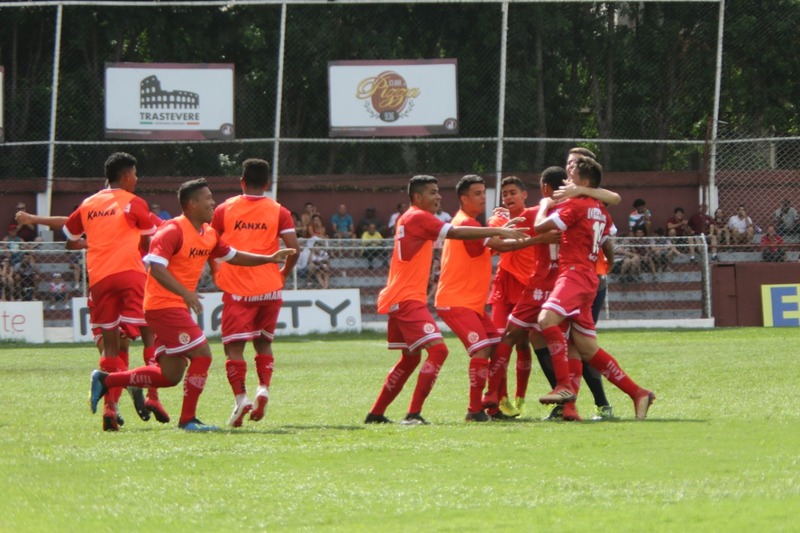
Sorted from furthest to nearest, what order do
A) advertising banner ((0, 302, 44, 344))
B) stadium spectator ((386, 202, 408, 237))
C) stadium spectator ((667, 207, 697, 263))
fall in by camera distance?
stadium spectator ((386, 202, 408, 237)), stadium spectator ((667, 207, 697, 263)), advertising banner ((0, 302, 44, 344))

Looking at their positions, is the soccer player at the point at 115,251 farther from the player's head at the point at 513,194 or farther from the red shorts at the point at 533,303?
the red shorts at the point at 533,303

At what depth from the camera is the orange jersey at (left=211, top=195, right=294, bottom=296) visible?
10375mm

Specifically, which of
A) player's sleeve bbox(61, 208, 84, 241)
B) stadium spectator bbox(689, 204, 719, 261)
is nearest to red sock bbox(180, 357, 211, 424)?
player's sleeve bbox(61, 208, 84, 241)

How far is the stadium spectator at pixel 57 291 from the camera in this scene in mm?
23828

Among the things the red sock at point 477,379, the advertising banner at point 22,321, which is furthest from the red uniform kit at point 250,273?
the advertising banner at point 22,321

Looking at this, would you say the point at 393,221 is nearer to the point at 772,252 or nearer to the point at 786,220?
the point at 772,252

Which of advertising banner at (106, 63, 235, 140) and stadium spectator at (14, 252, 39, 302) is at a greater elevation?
advertising banner at (106, 63, 235, 140)

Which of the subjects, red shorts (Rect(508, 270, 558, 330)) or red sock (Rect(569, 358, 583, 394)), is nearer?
red sock (Rect(569, 358, 583, 394))

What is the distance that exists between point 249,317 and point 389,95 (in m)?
17.2

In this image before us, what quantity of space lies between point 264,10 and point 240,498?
74.6ft

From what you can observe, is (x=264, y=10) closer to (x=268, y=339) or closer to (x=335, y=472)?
(x=268, y=339)

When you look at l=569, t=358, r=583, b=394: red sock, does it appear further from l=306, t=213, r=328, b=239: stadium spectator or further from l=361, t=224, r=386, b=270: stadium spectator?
l=306, t=213, r=328, b=239: stadium spectator

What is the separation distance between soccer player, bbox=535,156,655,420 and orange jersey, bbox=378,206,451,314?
89cm

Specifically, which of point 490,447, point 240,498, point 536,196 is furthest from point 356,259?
point 240,498
